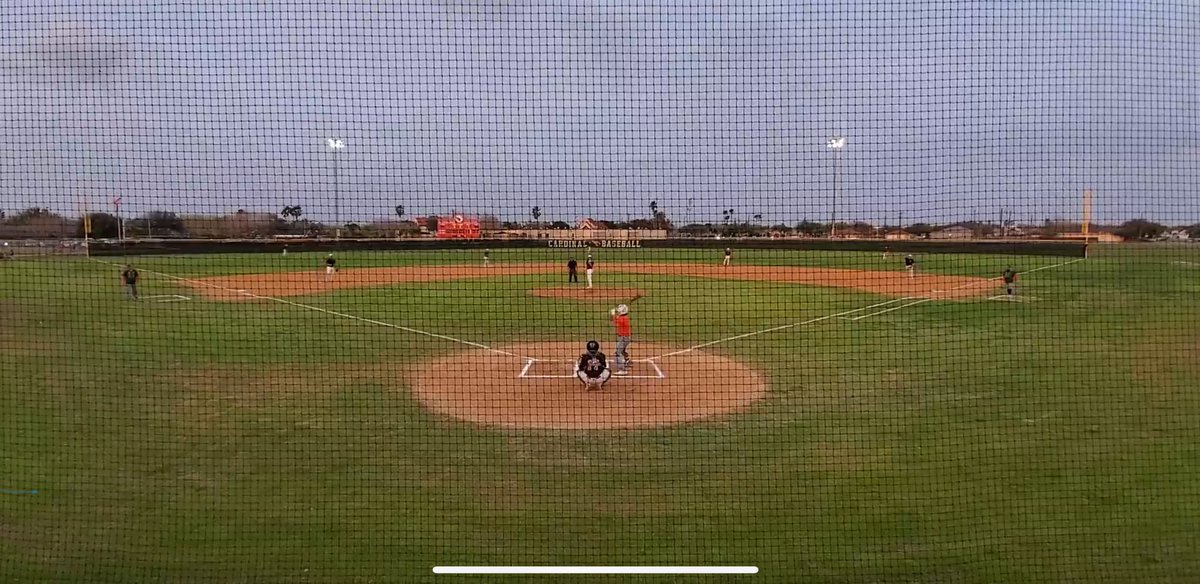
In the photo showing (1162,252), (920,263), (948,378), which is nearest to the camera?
(948,378)

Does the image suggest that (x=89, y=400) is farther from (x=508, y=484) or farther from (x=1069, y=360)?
(x=1069, y=360)

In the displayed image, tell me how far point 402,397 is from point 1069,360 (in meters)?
10.1

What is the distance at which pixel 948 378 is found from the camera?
1001 cm

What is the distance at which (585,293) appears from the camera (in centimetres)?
2136

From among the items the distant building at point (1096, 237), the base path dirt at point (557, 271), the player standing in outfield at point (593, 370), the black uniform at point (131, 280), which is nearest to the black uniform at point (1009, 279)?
the base path dirt at point (557, 271)

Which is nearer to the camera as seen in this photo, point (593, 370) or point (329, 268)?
point (593, 370)

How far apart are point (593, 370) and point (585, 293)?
1229cm

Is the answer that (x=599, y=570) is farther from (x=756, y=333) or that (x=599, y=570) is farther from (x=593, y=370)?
(x=756, y=333)

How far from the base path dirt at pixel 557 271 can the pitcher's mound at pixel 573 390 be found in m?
11.1

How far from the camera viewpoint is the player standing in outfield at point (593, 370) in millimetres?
9133

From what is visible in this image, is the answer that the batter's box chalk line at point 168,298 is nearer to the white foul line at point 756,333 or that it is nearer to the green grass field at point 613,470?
the green grass field at point 613,470

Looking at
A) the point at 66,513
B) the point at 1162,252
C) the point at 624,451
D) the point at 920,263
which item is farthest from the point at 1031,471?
the point at 1162,252

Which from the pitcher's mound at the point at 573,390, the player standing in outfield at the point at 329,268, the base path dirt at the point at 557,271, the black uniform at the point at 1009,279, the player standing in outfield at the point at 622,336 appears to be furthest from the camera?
the player standing in outfield at the point at 329,268

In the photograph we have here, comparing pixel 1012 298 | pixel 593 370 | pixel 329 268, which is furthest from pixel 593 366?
pixel 329 268
